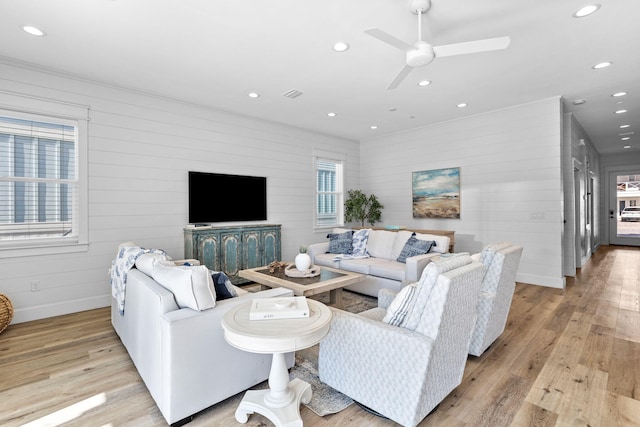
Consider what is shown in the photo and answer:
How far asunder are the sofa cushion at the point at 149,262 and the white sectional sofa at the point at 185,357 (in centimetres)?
13

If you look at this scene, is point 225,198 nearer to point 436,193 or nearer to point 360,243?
point 360,243

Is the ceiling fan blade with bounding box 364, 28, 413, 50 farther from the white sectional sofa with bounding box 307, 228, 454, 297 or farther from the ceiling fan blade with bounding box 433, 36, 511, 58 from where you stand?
the white sectional sofa with bounding box 307, 228, 454, 297

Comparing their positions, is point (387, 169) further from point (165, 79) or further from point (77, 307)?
point (77, 307)

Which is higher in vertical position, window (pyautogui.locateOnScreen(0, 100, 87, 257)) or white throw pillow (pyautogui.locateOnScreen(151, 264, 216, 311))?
window (pyautogui.locateOnScreen(0, 100, 87, 257))

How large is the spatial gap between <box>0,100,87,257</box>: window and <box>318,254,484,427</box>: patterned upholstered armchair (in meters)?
3.62

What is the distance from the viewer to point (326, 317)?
1734 millimetres

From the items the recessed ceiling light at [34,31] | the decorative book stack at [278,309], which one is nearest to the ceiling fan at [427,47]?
the decorative book stack at [278,309]

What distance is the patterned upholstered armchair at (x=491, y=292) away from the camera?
2.53 meters

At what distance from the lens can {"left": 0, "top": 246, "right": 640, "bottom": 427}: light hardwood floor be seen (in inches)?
73.7

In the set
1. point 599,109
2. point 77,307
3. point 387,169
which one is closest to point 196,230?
point 77,307

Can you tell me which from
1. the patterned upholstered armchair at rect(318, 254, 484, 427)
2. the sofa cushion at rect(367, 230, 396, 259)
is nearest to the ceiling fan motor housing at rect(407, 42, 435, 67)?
the patterned upholstered armchair at rect(318, 254, 484, 427)

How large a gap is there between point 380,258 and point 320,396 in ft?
9.42

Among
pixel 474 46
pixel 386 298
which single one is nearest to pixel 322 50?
pixel 474 46

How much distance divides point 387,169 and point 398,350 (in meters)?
5.50
